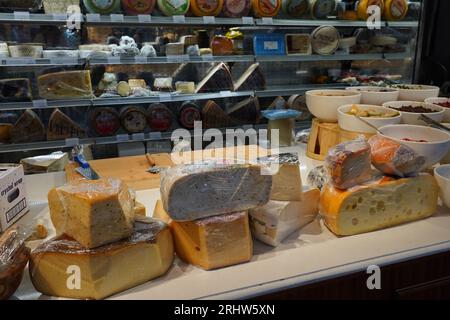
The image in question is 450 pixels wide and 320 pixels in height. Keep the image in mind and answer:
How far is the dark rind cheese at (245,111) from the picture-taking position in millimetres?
3539

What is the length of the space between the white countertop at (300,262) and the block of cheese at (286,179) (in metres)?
0.11

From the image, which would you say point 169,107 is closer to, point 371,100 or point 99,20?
point 99,20

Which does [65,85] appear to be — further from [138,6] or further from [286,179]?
[286,179]

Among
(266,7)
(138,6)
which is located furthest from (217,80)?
(138,6)

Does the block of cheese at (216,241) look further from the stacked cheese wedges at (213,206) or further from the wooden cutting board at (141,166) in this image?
the wooden cutting board at (141,166)

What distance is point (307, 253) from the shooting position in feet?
3.32

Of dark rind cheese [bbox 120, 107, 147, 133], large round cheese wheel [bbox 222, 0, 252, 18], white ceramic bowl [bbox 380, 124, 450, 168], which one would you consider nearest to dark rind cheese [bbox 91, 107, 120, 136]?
dark rind cheese [bbox 120, 107, 147, 133]

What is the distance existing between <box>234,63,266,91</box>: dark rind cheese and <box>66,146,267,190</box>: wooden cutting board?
189 cm

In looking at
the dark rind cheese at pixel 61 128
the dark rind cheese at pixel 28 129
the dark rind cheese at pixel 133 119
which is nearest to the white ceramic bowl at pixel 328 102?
the dark rind cheese at pixel 133 119

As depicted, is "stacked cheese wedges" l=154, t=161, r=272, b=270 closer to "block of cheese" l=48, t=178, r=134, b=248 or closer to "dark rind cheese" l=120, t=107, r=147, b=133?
"block of cheese" l=48, t=178, r=134, b=248

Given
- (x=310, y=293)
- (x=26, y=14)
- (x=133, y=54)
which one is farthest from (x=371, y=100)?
(x=26, y=14)

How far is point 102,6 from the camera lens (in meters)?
2.93

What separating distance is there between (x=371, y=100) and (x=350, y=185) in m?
0.76

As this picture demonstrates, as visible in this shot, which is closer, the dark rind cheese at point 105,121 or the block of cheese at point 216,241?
the block of cheese at point 216,241
